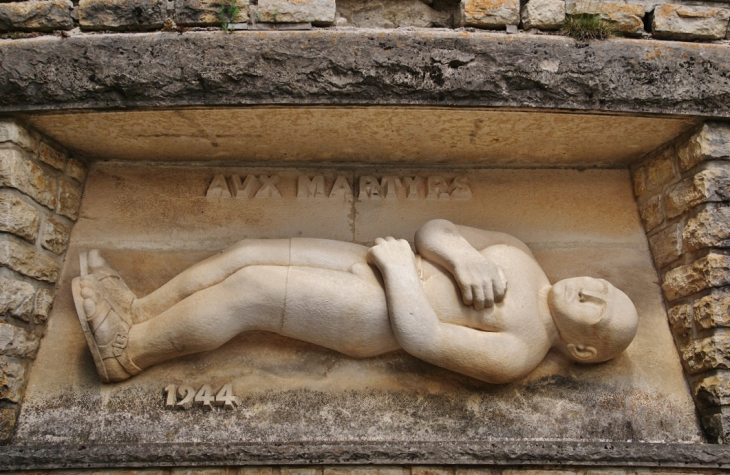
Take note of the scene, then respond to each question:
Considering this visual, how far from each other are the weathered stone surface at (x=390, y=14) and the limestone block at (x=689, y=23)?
3.19 ft

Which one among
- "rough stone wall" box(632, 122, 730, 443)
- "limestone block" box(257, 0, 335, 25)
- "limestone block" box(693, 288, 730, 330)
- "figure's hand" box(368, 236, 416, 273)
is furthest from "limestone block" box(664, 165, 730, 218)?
"limestone block" box(257, 0, 335, 25)

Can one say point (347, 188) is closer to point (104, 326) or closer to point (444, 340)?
point (444, 340)

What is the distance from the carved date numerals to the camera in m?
2.82

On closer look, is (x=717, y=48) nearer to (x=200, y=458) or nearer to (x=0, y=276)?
(x=200, y=458)

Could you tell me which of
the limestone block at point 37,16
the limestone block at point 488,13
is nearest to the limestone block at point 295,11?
the limestone block at point 488,13

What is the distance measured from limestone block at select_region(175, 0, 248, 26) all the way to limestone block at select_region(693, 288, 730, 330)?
2.38m

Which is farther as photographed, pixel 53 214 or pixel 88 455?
pixel 53 214

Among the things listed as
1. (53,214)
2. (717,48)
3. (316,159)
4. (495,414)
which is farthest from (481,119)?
(53,214)

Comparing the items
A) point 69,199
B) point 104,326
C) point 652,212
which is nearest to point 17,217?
point 69,199

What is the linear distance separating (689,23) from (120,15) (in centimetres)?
263

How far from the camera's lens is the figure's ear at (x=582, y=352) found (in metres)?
2.87

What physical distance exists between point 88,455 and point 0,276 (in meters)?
0.87

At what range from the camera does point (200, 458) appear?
2537mm

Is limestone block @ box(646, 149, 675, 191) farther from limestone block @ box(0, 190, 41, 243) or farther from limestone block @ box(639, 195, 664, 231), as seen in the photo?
limestone block @ box(0, 190, 41, 243)
